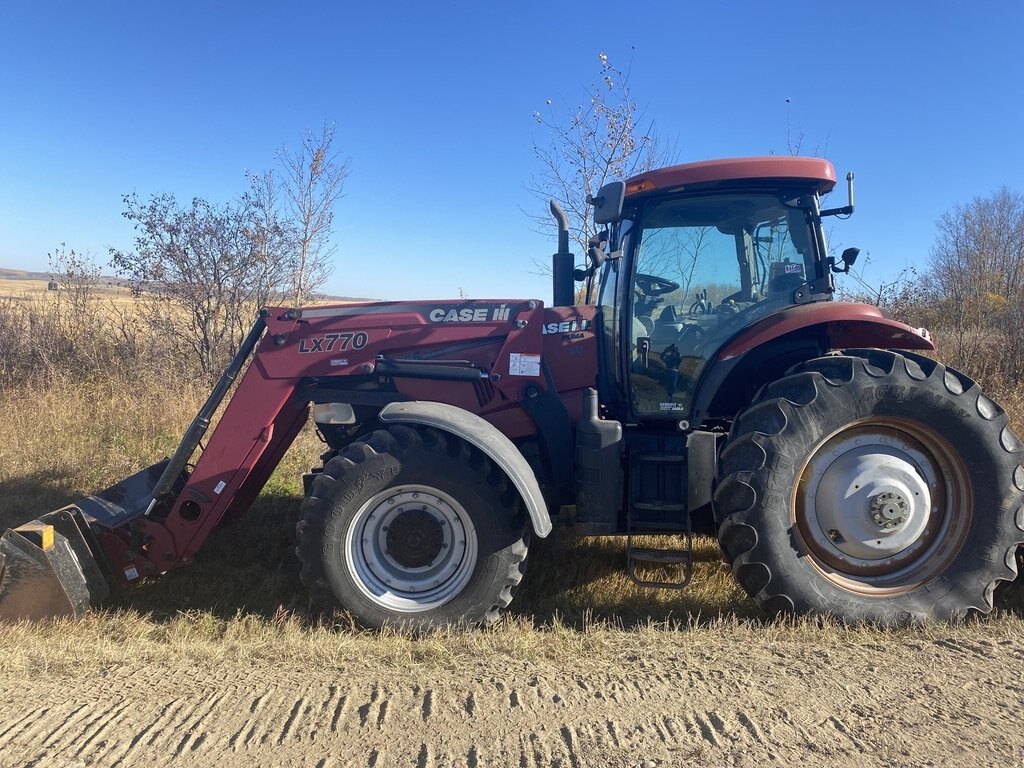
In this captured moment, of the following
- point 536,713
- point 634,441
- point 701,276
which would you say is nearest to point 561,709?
point 536,713

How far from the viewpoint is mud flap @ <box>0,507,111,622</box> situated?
11.8ft

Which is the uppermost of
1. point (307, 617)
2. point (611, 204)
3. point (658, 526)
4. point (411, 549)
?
point (611, 204)

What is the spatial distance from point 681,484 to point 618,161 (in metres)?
7.29

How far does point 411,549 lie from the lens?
3580 millimetres

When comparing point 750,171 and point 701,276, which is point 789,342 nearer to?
point 701,276

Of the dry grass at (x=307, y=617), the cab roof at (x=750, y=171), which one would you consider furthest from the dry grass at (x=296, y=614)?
the cab roof at (x=750, y=171)

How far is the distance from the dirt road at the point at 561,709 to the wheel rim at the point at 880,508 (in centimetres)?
39

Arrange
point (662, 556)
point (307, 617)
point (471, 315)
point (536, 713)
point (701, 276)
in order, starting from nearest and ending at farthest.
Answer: point (536, 713)
point (662, 556)
point (307, 617)
point (701, 276)
point (471, 315)

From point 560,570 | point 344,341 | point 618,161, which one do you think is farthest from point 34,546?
point 618,161

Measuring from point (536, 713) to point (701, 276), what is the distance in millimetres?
2492

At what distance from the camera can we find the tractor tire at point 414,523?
136 inches

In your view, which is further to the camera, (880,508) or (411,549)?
(411,549)

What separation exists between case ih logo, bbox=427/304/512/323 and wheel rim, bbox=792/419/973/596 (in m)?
1.86

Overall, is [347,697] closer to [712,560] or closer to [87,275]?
[712,560]
